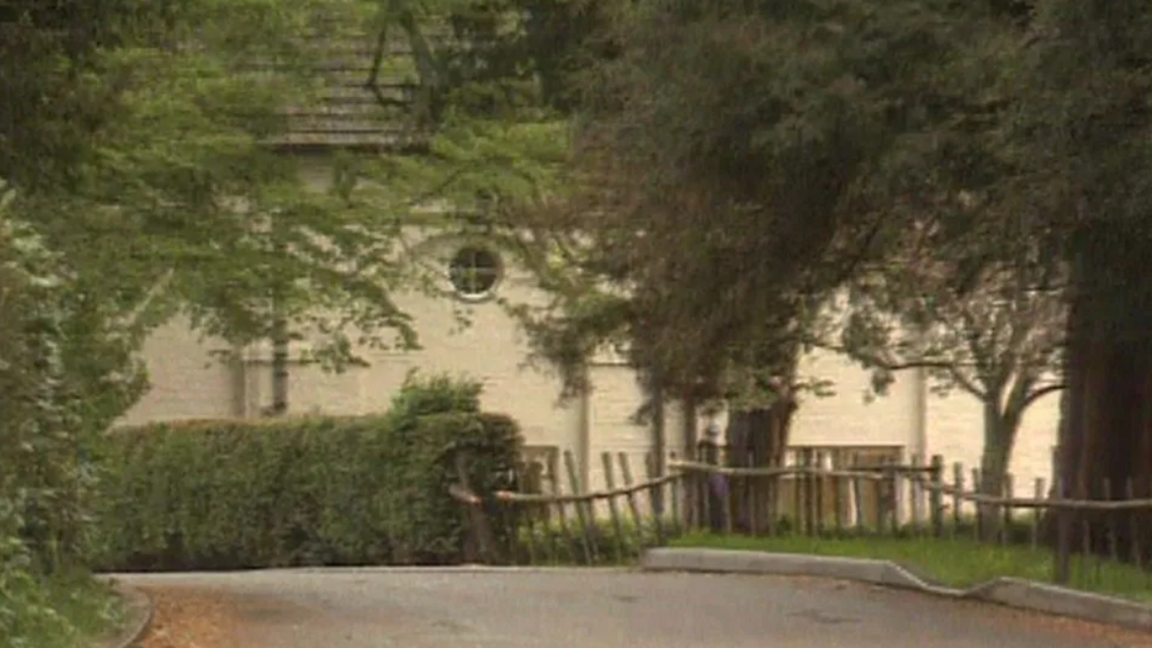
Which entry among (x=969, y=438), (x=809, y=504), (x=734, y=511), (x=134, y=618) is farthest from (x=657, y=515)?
(x=969, y=438)

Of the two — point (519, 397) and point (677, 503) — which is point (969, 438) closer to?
point (519, 397)

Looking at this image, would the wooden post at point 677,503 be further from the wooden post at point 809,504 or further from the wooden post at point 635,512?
the wooden post at point 809,504

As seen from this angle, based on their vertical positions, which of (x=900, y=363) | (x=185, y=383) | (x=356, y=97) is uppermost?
(x=356, y=97)

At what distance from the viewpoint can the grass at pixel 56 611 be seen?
14781 millimetres

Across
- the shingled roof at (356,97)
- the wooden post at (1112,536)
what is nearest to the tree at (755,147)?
the wooden post at (1112,536)

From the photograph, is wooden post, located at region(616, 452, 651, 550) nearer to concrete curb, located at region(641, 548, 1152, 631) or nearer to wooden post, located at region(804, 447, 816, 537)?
concrete curb, located at region(641, 548, 1152, 631)

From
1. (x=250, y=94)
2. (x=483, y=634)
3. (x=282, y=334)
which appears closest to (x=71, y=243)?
(x=250, y=94)

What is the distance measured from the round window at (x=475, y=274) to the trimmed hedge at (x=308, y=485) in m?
5.71

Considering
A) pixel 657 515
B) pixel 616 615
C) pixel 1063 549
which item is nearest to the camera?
pixel 616 615

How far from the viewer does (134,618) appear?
18.2 meters

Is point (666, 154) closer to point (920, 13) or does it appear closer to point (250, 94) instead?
point (920, 13)

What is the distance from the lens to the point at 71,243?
1031 inches

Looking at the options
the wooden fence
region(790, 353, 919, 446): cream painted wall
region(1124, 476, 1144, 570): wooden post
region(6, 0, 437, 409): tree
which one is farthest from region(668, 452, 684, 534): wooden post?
region(790, 353, 919, 446): cream painted wall

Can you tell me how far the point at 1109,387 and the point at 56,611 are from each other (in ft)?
36.7
